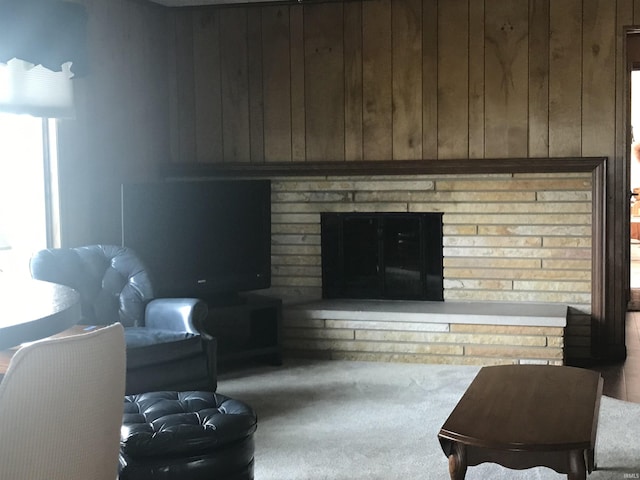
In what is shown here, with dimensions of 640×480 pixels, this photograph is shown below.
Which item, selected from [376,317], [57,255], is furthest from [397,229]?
[57,255]

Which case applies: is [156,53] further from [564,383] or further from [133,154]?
[564,383]

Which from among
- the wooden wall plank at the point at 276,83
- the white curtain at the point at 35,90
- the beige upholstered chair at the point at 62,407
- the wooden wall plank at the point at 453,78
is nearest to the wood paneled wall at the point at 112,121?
the white curtain at the point at 35,90

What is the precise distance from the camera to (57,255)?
181 inches

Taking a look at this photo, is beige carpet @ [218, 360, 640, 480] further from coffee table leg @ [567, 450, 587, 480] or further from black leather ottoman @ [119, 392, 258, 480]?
coffee table leg @ [567, 450, 587, 480]

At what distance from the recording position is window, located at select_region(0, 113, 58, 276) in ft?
15.5

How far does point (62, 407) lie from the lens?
5.89ft

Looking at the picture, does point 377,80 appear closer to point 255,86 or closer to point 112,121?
point 255,86

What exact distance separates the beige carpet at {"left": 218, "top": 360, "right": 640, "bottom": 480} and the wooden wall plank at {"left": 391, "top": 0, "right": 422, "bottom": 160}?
1437 mm

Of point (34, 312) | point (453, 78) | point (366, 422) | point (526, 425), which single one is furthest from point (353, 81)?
point (34, 312)

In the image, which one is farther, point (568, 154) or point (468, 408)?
point (568, 154)

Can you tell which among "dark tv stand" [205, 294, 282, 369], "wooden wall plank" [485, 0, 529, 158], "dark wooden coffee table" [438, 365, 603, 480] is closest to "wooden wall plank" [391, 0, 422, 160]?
"wooden wall plank" [485, 0, 529, 158]

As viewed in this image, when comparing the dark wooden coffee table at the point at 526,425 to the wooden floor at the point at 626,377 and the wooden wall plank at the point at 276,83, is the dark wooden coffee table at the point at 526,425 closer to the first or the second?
the wooden floor at the point at 626,377

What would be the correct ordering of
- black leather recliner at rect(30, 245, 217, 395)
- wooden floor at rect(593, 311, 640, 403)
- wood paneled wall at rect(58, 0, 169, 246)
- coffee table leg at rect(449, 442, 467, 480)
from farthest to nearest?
wood paneled wall at rect(58, 0, 169, 246) → wooden floor at rect(593, 311, 640, 403) → black leather recliner at rect(30, 245, 217, 395) → coffee table leg at rect(449, 442, 467, 480)

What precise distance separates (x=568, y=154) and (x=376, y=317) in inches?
61.4
